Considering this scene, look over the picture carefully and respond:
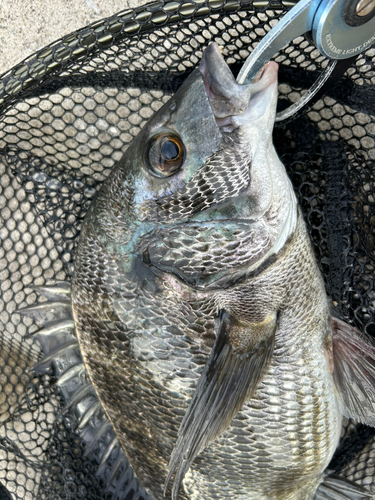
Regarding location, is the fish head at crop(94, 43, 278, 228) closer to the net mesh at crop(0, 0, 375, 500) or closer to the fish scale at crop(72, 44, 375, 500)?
the fish scale at crop(72, 44, 375, 500)

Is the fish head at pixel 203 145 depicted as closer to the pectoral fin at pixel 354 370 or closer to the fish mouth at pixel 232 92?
the fish mouth at pixel 232 92

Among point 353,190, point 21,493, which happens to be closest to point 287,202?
point 353,190

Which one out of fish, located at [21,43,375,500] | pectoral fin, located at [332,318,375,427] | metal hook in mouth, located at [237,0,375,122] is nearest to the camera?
metal hook in mouth, located at [237,0,375,122]

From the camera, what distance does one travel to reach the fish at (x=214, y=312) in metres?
1.24

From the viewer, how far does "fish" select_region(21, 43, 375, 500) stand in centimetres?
124

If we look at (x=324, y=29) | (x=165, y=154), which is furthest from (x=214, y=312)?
(x=324, y=29)

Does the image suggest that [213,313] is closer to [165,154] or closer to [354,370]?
[165,154]

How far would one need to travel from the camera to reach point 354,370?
1.66m

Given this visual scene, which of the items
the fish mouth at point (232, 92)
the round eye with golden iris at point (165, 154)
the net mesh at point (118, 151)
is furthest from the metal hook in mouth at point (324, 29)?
the net mesh at point (118, 151)

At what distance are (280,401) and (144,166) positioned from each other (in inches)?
36.7

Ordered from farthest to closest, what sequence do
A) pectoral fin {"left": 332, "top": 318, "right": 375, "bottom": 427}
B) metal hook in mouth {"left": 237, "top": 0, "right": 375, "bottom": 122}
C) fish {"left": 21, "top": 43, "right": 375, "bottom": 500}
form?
pectoral fin {"left": 332, "top": 318, "right": 375, "bottom": 427} < fish {"left": 21, "top": 43, "right": 375, "bottom": 500} < metal hook in mouth {"left": 237, "top": 0, "right": 375, "bottom": 122}

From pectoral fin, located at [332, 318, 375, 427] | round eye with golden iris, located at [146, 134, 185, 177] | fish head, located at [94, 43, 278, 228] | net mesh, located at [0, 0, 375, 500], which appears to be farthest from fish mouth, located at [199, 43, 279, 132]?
pectoral fin, located at [332, 318, 375, 427]

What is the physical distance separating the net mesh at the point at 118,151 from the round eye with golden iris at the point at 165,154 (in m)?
0.63

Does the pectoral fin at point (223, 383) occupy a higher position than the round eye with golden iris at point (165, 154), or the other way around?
the round eye with golden iris at point (165, 154)
